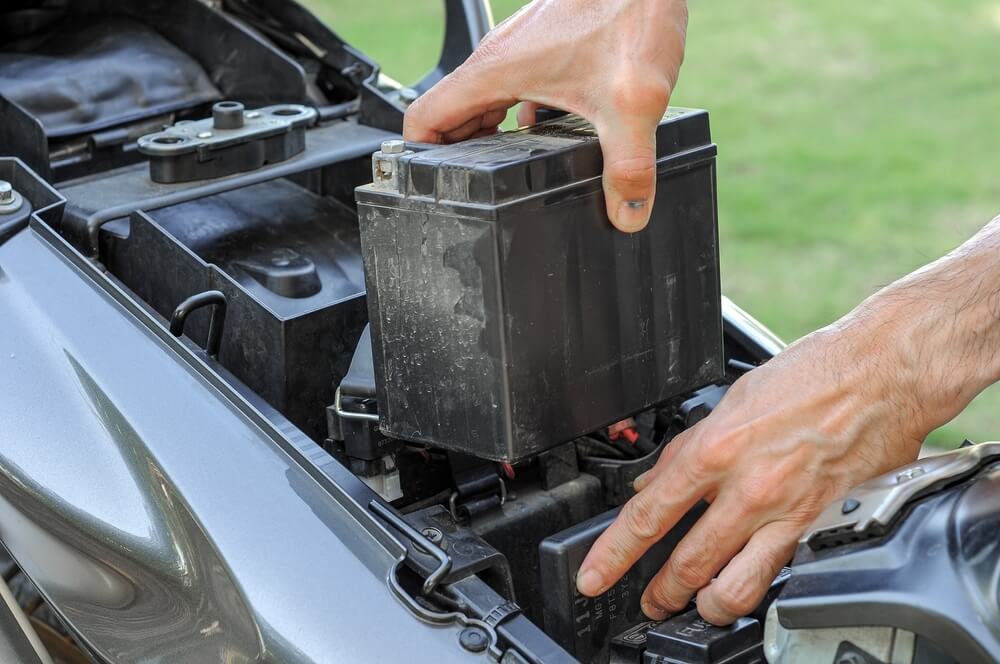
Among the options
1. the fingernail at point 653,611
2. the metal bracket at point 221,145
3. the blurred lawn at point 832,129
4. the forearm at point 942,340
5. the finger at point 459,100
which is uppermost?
the finger at point 459,100

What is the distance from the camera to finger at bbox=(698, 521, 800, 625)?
4.52 feet

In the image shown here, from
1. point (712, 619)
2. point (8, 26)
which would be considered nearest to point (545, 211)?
point (712, 619)

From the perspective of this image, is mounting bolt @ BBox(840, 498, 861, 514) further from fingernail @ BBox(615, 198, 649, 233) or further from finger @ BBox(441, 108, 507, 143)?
finger @ BBox(441, 108, 507, 143)

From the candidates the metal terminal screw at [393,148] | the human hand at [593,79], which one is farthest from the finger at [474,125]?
the metal terminal screw at [393,148]

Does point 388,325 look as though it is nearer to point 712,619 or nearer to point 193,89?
point 712,619

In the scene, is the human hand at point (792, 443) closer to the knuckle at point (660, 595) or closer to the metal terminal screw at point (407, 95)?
the knuckle at point (660, 595)

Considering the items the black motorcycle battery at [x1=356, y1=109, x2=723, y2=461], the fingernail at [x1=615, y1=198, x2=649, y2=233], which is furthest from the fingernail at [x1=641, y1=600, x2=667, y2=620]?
the fingernail at [x1=615, y1=198, x2=649, y2=233]

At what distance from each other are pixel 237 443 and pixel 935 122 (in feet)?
18.0

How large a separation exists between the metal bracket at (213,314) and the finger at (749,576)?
2.17ft

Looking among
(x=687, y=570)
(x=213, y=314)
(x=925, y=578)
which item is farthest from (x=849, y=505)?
(x=213, y=314)

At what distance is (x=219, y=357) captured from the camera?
1642 millimetres

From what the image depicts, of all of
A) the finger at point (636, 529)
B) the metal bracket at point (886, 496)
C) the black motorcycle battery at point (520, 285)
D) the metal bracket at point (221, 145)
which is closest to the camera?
the metal bracket at point (886, 496)

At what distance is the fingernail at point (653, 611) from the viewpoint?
1491 millimetres

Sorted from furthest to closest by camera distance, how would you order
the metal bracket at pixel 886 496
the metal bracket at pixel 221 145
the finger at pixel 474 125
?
the metal bracket at pixel 221 145 < the finger at pixel 474 125 < the metal bracket at pixel 886 496
